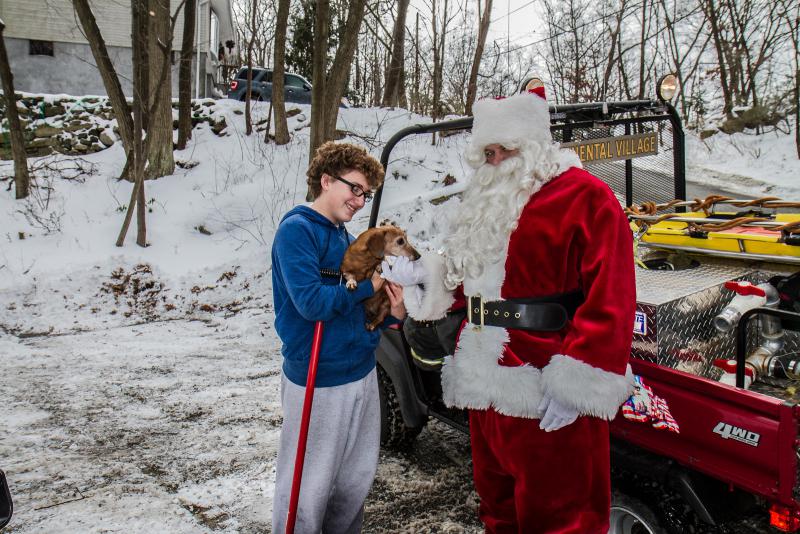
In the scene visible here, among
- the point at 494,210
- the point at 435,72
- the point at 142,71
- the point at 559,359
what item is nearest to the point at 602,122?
the point at 494,210

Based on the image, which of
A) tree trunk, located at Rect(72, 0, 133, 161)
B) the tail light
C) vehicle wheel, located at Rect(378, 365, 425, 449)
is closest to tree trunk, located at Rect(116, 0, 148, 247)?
tree trunk, located at Rect(72, 0, 133, 161)

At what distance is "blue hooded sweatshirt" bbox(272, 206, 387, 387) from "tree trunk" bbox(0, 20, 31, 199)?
36.4 feet

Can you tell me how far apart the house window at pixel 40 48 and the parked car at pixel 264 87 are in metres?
9.18

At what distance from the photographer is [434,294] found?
7.46 feet

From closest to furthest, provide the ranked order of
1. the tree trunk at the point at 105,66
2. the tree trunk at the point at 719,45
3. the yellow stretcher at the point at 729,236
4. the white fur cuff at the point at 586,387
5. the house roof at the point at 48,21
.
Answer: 1. the white fur cuff at the point at 586,387
2. the yellow stretcher at the point at 729,236
3. the tree trunk at the point at 105,66
4. the tree trunk at the point at 719,45
5. the house roof at the point at 48,21

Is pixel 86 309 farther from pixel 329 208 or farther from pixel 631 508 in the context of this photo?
pixel 631 508

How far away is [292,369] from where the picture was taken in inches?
93.7

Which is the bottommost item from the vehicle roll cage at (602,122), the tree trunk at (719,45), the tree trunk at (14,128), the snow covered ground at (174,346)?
the snow covered ground at (174,346)

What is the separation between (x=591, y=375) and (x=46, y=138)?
1630 cm

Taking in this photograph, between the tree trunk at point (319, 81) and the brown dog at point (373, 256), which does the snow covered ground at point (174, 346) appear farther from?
the tree trunk at point (319, 81)

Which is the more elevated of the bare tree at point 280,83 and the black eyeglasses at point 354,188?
the bare tree at point 280,83

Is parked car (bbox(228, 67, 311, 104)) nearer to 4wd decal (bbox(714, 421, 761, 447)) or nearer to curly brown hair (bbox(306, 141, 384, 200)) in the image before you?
curly brown hair (bbox(306, 141, 384, 200))

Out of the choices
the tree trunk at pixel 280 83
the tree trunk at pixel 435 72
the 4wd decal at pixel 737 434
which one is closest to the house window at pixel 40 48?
the tree trunk at pixel 280 83

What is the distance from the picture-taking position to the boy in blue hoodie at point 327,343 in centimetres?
231
